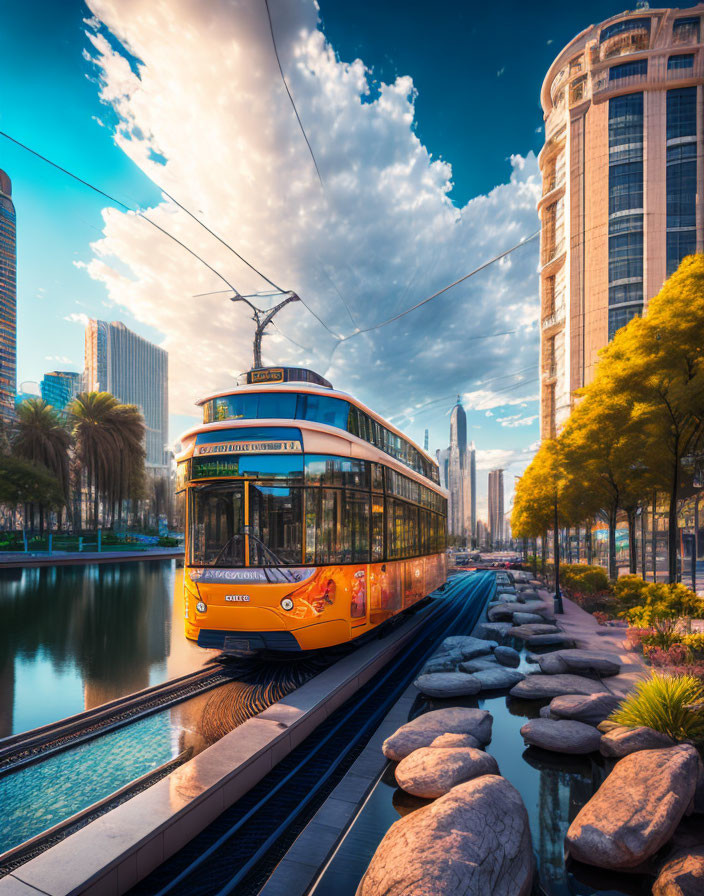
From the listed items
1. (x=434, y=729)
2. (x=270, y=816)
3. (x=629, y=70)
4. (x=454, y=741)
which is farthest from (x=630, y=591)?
(x=629, y=70)

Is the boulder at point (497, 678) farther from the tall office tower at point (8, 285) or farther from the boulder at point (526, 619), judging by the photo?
the tall office tower at point (8, 285)

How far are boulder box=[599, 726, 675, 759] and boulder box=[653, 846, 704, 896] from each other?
74.6 inches

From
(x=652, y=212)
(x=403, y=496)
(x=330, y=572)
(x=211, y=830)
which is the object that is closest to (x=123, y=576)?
(x=403, y=496)

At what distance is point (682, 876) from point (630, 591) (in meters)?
15.0

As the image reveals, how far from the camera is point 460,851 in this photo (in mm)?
3459

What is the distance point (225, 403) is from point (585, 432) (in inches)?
558

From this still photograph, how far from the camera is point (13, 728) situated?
7254mm

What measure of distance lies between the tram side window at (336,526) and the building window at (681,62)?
77.0 m

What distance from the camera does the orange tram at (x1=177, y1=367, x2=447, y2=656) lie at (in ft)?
27.1

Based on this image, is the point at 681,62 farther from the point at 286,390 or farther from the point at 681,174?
the point at 286,390

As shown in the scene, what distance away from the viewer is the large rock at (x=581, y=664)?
356 inches

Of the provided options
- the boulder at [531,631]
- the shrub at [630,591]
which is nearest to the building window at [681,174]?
the shrub at [630,591]

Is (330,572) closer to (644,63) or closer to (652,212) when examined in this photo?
(652,212)

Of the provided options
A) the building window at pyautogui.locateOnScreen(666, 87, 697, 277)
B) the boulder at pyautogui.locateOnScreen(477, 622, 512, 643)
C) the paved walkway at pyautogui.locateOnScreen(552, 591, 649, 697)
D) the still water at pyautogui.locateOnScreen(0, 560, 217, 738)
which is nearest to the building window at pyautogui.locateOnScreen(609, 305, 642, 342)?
the building window at pyautogui.locateOnScreen(666, 87, 697, 277)
